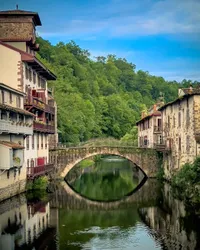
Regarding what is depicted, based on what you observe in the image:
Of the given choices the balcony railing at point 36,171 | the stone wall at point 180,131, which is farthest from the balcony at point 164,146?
the balcony railing at point 36,171

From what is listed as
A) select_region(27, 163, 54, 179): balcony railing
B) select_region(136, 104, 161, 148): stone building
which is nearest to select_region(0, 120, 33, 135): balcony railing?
select_region(27, 163, 54, 179): balcony railing

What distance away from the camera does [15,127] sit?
155 ft

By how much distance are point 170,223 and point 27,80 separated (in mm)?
27116

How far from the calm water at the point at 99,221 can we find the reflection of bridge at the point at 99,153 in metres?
6.19

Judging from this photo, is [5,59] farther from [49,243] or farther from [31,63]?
[49,243]

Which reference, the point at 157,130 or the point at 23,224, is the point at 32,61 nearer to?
the point at 23,224

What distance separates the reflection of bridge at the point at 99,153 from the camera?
67.6 m

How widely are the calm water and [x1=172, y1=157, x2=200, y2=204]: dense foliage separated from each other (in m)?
1.26

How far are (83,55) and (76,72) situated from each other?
37.6 meters

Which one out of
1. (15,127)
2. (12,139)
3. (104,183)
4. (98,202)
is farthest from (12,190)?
(104,183)

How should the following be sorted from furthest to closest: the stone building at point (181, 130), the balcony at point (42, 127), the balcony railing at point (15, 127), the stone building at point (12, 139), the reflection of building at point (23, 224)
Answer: the balcony at point (42, 127) → the stone building at point (181, 130) → the stone building at point (12, 139) → the balcony railing at point (15, 127) → the reflection of building at point (23, 224)

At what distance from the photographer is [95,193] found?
198ft

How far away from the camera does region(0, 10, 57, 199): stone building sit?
179 ft

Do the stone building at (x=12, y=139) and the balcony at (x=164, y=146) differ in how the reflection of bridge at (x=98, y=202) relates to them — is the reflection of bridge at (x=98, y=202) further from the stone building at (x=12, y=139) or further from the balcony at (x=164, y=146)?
the balcony at (x=164, y=146)
